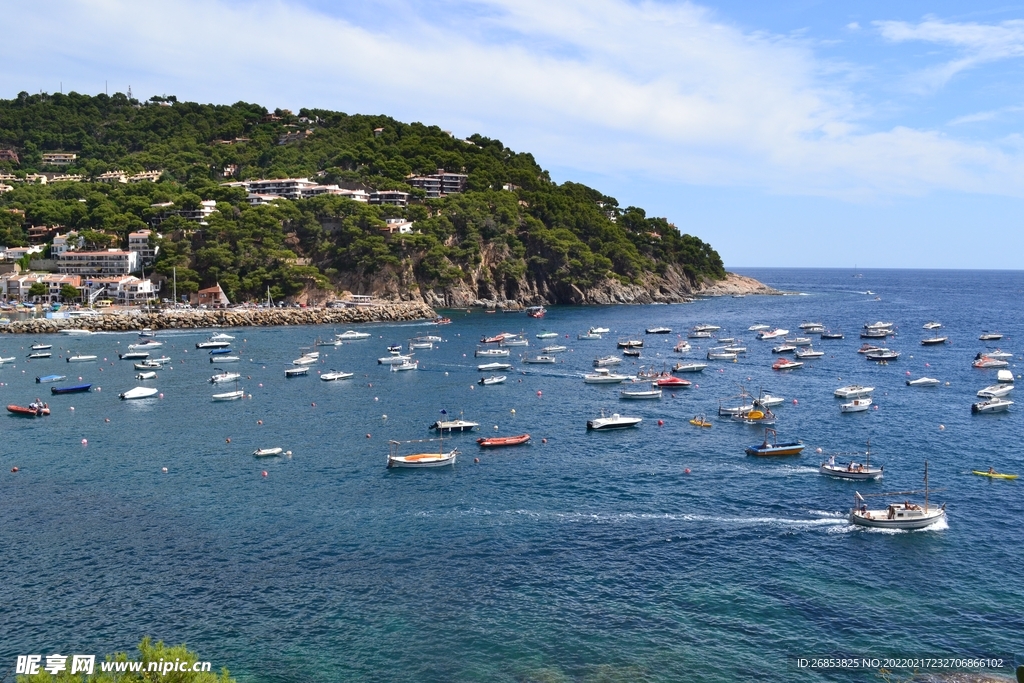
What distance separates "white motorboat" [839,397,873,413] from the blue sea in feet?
3.34

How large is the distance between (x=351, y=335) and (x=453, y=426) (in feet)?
187

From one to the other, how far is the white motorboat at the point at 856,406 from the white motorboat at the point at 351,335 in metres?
68.2

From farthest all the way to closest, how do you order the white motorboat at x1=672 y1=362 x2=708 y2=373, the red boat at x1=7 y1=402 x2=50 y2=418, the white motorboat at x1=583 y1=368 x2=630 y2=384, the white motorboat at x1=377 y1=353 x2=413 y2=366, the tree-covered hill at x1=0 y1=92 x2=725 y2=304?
the tree-covered hill at x1=0 y1=92 x2=725 y2=304
the white motorboat at x1=377 y1=353 x2=413 y2=366
the white motorboat at x1=672 y1=362 x2=708 y2=373
the white motorboat at x1=583 y1=368 x2=630 y2=384
the red boat at x1=7 y1=402 x2=50 y2=418

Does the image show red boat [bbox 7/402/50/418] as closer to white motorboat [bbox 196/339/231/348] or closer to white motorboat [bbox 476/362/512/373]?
white motorboat [bbox 196/339/231/348]

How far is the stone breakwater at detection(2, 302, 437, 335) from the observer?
120 meters

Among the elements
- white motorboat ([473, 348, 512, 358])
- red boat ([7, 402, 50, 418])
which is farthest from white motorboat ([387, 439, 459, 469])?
white motorboat ([473, 348, 512, 358])

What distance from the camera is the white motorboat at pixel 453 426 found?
201 ft

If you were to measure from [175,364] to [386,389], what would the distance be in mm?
29336

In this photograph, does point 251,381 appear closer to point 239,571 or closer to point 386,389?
point 386,389

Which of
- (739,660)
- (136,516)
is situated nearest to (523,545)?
(739,660)

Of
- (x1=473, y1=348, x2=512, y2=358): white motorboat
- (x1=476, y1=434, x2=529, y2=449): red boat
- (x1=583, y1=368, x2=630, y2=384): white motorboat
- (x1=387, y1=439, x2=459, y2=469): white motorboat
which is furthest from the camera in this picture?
(x1=473, y1=348, x2=512, y2=358): white motorboat

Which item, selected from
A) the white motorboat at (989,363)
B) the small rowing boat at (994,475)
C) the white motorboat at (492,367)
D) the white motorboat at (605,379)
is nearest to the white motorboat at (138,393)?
the white motorboat at (492,367)

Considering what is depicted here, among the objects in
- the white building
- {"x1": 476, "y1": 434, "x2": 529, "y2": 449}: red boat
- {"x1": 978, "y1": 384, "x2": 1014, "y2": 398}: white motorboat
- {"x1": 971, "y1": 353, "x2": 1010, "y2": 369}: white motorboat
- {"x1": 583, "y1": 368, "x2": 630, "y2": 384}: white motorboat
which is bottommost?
{"x1": 476, "y1": 434, "x2": 529, "y2": 449}: red boat

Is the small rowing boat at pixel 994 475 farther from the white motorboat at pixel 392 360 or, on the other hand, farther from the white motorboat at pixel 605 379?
the white motorboat at pixel 392 360
